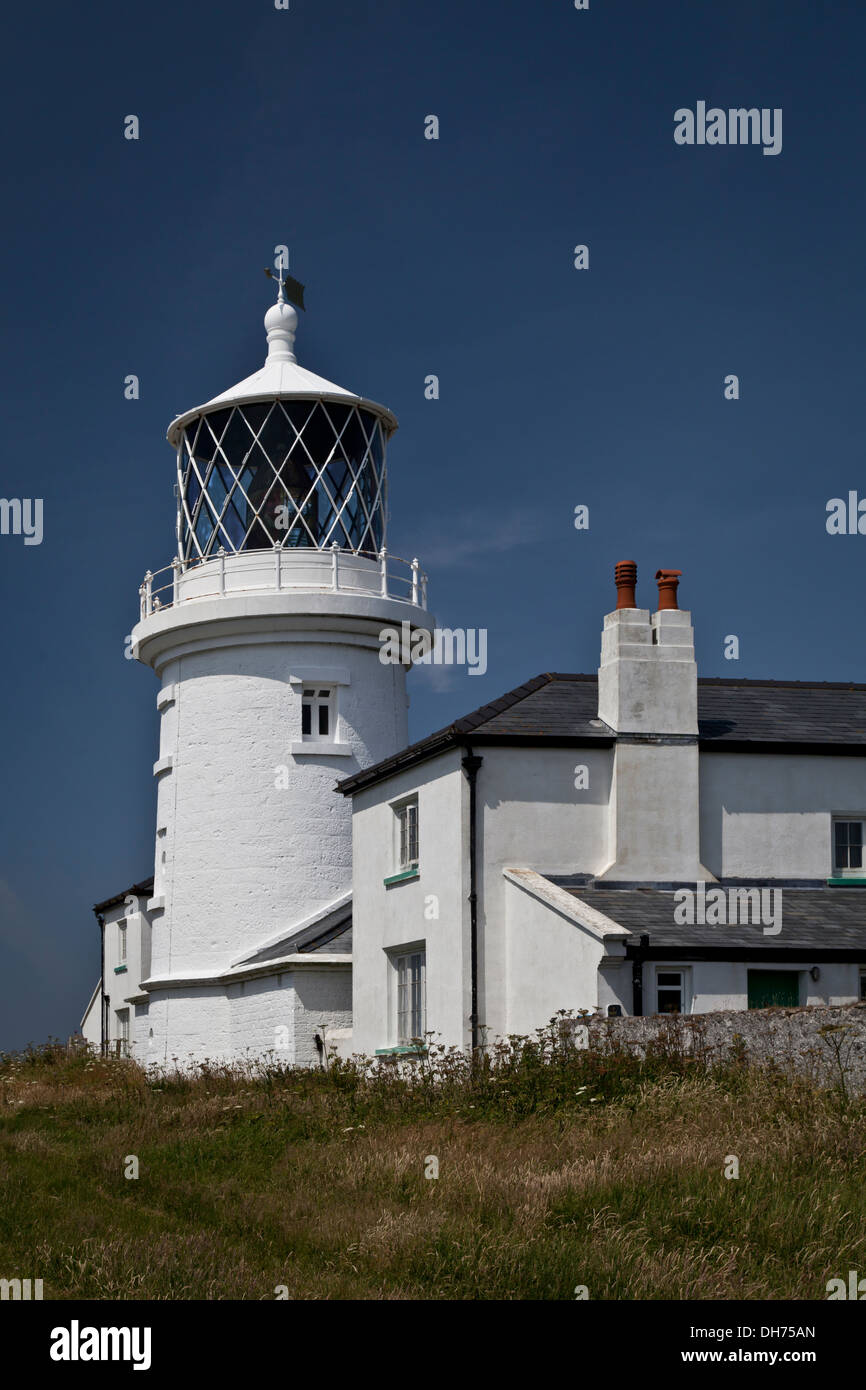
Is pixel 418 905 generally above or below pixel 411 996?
above

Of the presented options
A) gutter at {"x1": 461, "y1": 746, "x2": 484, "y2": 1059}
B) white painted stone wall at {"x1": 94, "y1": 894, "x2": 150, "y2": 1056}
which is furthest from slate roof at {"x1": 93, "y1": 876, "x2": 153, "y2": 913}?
gutter at {"x1": 461, "y1": 746, "x2": 484, "y2": 1059}

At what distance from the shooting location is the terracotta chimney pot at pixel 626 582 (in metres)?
22.9

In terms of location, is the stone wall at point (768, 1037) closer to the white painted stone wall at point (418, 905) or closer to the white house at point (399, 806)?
the white house at point (399, 806)

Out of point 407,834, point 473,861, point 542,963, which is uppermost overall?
point 407,834

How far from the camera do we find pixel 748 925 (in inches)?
821

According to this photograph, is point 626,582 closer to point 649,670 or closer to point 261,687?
point 649,670

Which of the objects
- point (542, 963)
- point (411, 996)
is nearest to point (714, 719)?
point (542, 963)

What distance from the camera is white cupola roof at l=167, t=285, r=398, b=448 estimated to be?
29.1 metres

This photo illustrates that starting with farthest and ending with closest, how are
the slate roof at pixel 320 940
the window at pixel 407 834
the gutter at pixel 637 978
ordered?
the slate roof at pixel 320 940
the window at pixel 407 834
the gutter at pixel 637 978

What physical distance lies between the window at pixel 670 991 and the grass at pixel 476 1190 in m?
1.64

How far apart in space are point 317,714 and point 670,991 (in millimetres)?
11211

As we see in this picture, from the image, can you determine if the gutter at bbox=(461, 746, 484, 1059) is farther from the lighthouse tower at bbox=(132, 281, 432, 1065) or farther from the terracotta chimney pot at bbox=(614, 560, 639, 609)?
the lighthouse tower at bbox=(132, 281, 432, 1065)

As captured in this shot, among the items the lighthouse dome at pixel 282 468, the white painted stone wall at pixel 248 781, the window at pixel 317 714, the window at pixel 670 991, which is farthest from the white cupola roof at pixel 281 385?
the window at pixel 670 991
